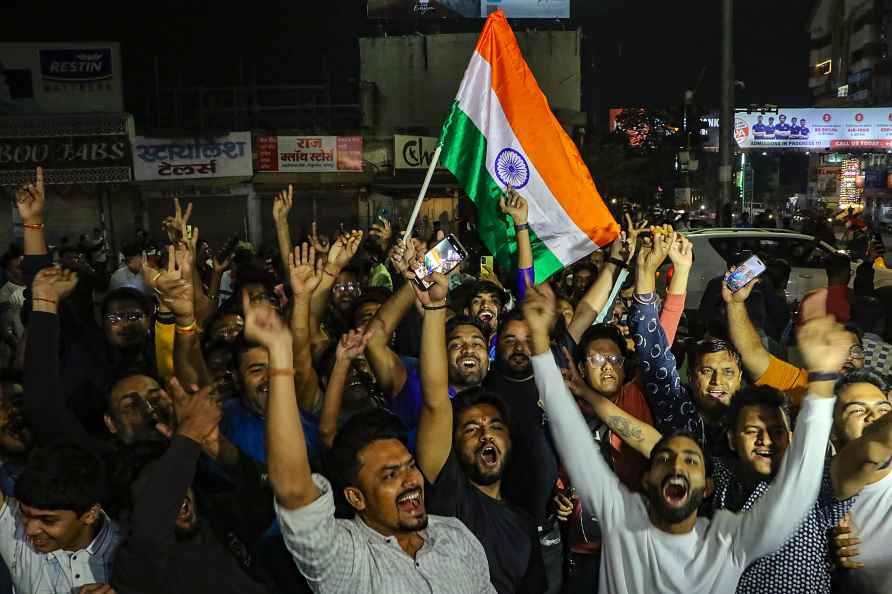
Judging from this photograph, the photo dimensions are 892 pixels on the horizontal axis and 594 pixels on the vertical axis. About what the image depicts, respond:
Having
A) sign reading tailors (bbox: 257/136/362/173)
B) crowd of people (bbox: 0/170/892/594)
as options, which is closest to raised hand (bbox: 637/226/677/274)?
crowd of people (bbox: 0/170/892/594)

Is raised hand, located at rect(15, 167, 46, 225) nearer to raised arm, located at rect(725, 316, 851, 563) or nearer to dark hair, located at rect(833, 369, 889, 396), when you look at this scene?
raised arm, located at rect(725, 316, 851, 563)

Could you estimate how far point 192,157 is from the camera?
68.2 ft

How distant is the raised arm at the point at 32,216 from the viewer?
506 centimetres

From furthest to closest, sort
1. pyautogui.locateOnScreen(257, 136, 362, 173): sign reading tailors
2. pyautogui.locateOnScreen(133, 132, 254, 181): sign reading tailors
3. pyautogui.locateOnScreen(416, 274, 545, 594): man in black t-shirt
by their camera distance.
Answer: pyautogui.locateOnScreen(257, 136, 362, 173): sign reading tailors → pyautogui.locateOnScreen(133, 132, 254, 181): sign reading tailors → pyautogui.locateOnScreen(416, 274, 545, 594): man in black t-shirt

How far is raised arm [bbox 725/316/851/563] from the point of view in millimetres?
2846

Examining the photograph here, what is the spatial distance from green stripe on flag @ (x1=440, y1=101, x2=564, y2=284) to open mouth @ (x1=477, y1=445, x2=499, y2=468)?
2422 millimetres

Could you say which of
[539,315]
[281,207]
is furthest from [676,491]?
[281,207]

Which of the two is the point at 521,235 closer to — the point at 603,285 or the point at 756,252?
the point at 603,285

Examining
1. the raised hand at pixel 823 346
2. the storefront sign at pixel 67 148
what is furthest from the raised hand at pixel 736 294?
the storefront sign at pixel 67 148

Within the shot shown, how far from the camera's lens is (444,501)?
3.30 meters

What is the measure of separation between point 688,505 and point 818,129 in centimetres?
4474

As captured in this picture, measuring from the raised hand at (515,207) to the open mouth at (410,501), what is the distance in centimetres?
292

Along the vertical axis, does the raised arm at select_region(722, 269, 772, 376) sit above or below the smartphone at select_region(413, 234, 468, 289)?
below

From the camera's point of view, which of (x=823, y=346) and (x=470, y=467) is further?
(x=470, y=467)
